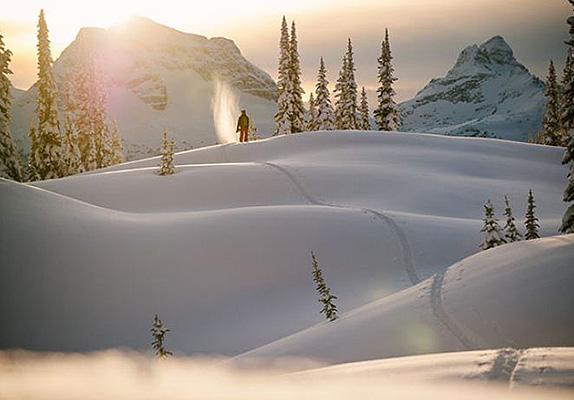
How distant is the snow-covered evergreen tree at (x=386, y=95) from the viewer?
192 feet

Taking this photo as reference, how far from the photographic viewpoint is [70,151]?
50.8 metres

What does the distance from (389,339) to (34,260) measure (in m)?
10.7

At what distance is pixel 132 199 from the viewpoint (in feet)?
81.9

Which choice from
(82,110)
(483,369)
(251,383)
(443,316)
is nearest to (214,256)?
(443,316)

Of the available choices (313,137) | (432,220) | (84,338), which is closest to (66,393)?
(84,338)

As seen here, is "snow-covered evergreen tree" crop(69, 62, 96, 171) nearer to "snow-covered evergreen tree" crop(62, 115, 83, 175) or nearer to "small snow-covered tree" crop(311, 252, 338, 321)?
"snow-covered evergreen tree" crop(62, 115, 83, 175)

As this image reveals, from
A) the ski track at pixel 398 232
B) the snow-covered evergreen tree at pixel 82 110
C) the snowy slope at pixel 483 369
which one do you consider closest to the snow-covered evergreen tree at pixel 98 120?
the snow-covered evergreen tree at pixel 82 110

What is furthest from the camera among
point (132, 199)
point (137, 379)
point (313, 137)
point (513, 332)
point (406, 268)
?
point (313, 137)

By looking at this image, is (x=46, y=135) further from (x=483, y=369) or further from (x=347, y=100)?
(x=483, y=369)

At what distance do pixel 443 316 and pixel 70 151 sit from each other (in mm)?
49480

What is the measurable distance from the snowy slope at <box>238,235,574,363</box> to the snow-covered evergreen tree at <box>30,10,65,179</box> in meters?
41.6

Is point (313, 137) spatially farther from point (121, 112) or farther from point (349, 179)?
point (121, 112)

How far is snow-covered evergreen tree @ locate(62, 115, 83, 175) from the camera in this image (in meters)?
48.0

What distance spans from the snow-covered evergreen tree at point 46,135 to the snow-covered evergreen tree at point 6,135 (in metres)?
4.12
